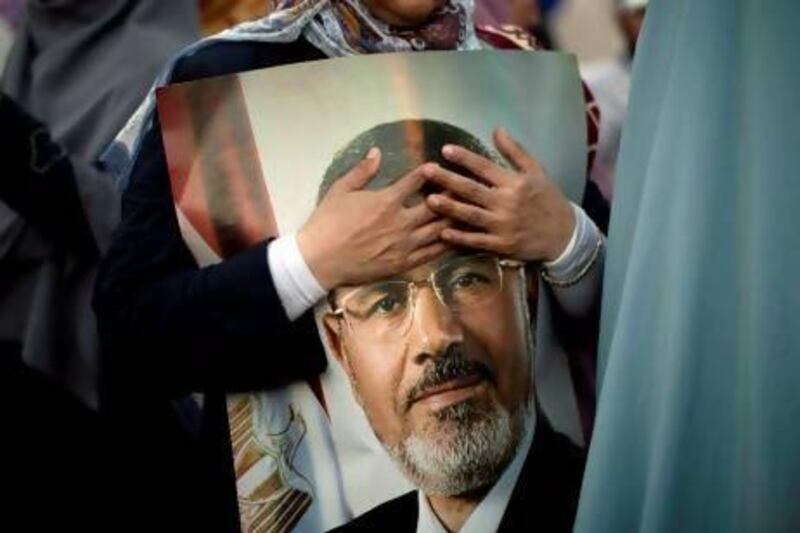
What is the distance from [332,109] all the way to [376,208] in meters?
0.12

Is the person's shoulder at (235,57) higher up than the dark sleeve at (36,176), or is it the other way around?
the person's shoulder at (235,57)

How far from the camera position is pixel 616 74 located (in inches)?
147

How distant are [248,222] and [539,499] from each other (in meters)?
0.45

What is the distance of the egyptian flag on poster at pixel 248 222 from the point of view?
1532 mm

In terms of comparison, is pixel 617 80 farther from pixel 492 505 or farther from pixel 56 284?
pixel 492 505

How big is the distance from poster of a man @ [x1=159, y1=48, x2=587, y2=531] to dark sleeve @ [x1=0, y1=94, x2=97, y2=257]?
677 mm

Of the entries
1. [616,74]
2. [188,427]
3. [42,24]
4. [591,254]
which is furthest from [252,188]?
[616,74]

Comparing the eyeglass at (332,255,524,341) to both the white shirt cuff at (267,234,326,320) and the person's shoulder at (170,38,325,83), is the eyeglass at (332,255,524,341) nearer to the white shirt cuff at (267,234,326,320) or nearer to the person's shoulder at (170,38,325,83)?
the white shirt cuff at (267,234,326,320)

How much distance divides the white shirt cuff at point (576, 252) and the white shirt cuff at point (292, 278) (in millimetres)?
275

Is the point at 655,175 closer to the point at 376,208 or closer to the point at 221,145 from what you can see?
the point at 376,208

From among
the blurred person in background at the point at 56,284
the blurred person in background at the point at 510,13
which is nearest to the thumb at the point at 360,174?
the blurred person in background at the point at 56,284

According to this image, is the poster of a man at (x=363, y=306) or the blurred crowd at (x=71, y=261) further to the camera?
the blurred crowd at (x=71, y=261)

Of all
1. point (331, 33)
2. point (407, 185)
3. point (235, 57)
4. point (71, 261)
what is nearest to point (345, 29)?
point (331, 33)

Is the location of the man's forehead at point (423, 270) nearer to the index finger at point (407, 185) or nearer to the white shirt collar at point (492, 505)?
Answer: the index finger at point (407, 185)
